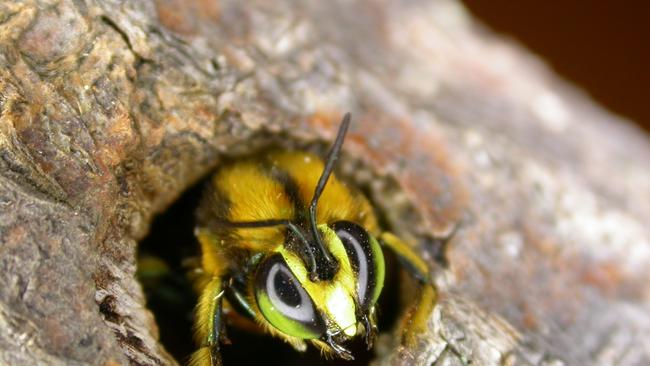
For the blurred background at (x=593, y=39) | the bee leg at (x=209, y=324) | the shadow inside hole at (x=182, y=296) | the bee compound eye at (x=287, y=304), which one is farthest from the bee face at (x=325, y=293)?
the blurred background at (x=593, y=39)

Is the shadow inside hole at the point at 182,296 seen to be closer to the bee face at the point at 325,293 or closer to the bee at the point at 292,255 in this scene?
the bee at the point at 292,255

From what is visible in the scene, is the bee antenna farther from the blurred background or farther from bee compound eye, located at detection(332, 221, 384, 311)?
the blurred background

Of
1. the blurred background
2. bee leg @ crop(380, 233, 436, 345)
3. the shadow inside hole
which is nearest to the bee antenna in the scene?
bee leg @ crop(380, 233, 436, 345)

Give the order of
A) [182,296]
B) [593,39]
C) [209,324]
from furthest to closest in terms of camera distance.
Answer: [593,39] < [182,296] < [209,324]

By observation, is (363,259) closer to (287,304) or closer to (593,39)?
(287,304)

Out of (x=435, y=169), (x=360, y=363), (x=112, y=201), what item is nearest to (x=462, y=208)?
(x=435, y=169)

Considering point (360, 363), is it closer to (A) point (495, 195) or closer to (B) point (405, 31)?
(A) point (495, 195)

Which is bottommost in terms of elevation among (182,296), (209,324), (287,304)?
(182,296)

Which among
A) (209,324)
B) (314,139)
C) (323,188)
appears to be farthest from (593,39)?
(209,324)
